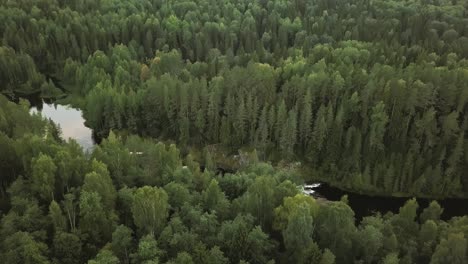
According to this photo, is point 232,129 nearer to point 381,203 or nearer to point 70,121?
point 381,203

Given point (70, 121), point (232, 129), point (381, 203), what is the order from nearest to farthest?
point (381, 203), point (232, 129), point (70, 121)

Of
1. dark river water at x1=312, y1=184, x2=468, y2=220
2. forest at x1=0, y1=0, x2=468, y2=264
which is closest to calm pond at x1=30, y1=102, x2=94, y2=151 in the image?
forest at x1=0, y1=0, x2=468, y2=264

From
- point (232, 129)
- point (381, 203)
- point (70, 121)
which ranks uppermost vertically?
point (232, 129)

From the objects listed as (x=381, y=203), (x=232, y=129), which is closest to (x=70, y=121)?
(x=232, y=129)

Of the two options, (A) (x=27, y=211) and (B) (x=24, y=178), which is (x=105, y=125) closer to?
(B) (x=24, y=178)

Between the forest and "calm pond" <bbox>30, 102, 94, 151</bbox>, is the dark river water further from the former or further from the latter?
"calm pond" <bbox>30, 102, 94, 151</bbox>

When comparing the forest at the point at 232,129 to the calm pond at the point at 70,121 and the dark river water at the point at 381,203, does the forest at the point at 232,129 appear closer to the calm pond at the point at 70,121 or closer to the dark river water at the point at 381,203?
the dark river water at the point at 381,203

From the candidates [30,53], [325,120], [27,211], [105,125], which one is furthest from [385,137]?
[30,53]
